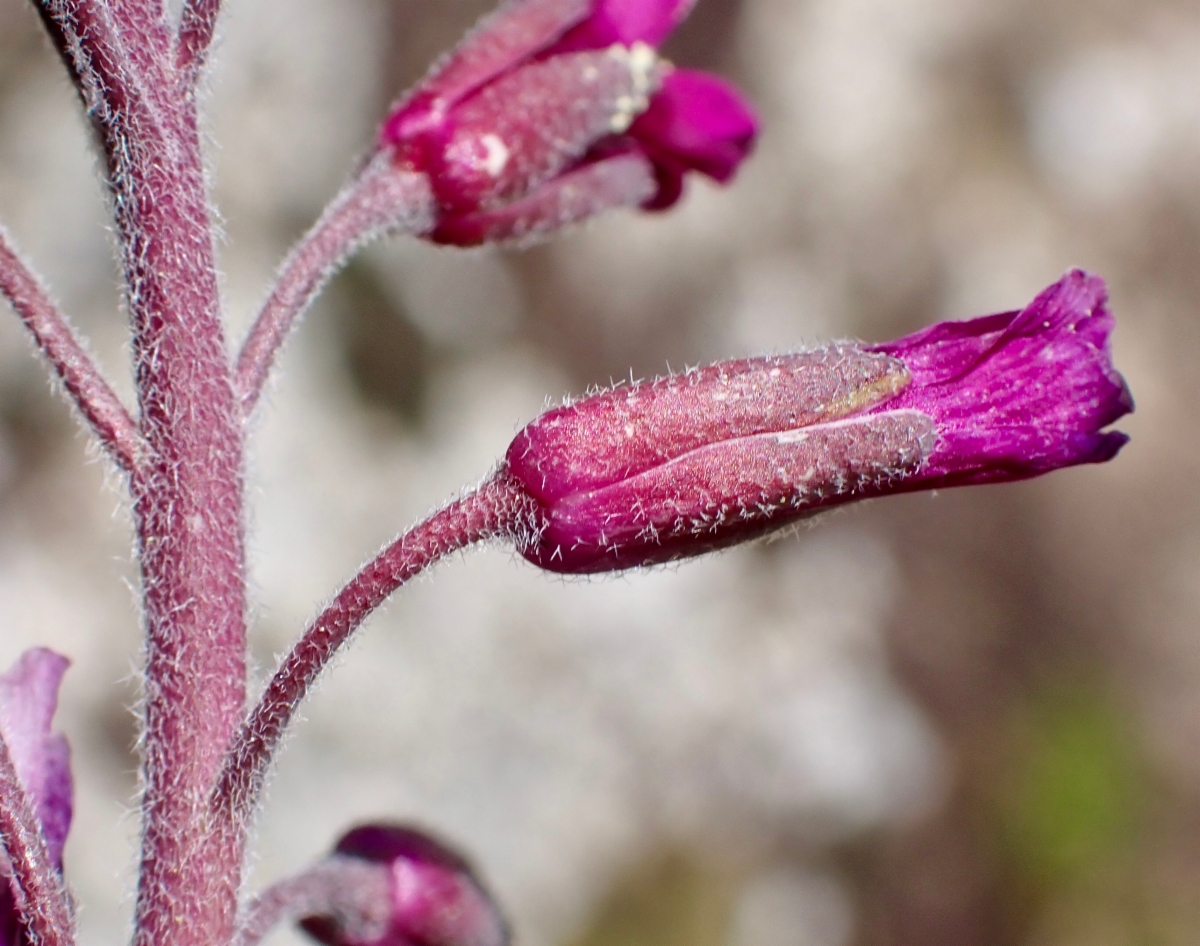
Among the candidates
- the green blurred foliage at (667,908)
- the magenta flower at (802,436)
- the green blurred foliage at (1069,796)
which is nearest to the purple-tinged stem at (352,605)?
the magenta flower at (802,436)

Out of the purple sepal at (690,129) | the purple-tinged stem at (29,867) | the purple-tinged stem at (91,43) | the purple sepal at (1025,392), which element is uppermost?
the purple sepal at (690,129)

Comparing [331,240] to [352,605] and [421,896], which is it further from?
[421,896]

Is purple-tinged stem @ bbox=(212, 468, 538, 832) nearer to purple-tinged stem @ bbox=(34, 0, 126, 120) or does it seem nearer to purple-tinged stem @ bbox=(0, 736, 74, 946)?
purple-tinged stem @ bbox=(0, 736, 74, 946)

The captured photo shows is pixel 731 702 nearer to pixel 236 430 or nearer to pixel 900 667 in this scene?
pixel 900 667

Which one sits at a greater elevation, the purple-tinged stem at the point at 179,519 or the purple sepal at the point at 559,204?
the purple sepal at the point at 559,204

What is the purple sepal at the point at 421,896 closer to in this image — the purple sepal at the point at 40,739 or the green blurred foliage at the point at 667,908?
the purple sepal at the point at 40,739

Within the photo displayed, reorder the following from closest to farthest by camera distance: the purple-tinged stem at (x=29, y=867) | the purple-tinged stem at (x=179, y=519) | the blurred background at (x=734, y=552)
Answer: the purple-tinged stem at (x=29, y=867)
the purple-tinged stem at (x=179, y=519)
the blurred background at (x=734, y=552)

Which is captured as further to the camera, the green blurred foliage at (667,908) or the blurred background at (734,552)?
the green blurred foliage at (667,908)

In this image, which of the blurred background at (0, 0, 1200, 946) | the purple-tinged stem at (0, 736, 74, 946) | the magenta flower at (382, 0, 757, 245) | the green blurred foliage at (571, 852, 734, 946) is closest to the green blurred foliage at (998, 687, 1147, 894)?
the blurred background at (0, 0, 1200, 946)
